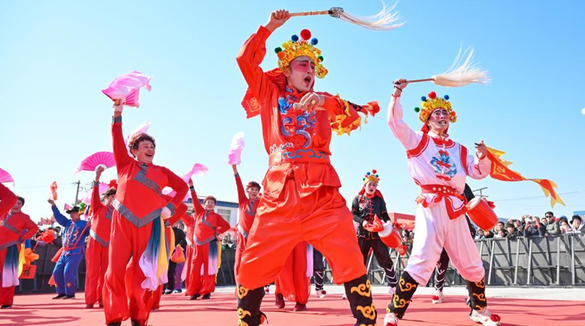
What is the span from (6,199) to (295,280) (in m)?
3.62

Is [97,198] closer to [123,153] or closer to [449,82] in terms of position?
[123,153]

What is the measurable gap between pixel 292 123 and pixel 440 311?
12.9 feet

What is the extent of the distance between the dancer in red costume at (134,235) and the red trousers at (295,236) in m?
2.10

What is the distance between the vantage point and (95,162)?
704cm

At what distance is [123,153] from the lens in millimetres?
5059

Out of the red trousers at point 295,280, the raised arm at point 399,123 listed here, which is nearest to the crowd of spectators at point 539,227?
the red trousers at point 295,280

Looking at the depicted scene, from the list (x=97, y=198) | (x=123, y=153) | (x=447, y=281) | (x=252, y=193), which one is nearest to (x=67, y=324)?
(x=123, y=153)

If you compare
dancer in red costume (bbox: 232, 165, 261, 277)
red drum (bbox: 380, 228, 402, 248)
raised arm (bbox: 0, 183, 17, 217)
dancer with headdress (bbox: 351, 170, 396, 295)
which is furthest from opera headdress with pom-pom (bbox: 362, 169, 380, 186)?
raised arm (bbox: 0, 183, 17, 217)

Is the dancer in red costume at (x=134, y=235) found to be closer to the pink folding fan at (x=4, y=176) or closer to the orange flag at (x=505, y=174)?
the pink folding fan at (x=4, y=176)

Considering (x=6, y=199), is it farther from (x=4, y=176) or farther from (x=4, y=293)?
(x=4, y=293)

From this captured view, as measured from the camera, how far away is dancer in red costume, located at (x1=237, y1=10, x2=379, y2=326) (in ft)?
9.84

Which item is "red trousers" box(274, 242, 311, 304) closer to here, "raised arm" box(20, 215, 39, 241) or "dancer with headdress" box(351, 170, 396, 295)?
"dancer with headdress" box(351, 170, 396, 295)

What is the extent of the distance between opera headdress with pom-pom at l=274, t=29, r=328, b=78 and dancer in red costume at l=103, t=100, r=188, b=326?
6.76 feet

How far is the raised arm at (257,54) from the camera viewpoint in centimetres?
334
